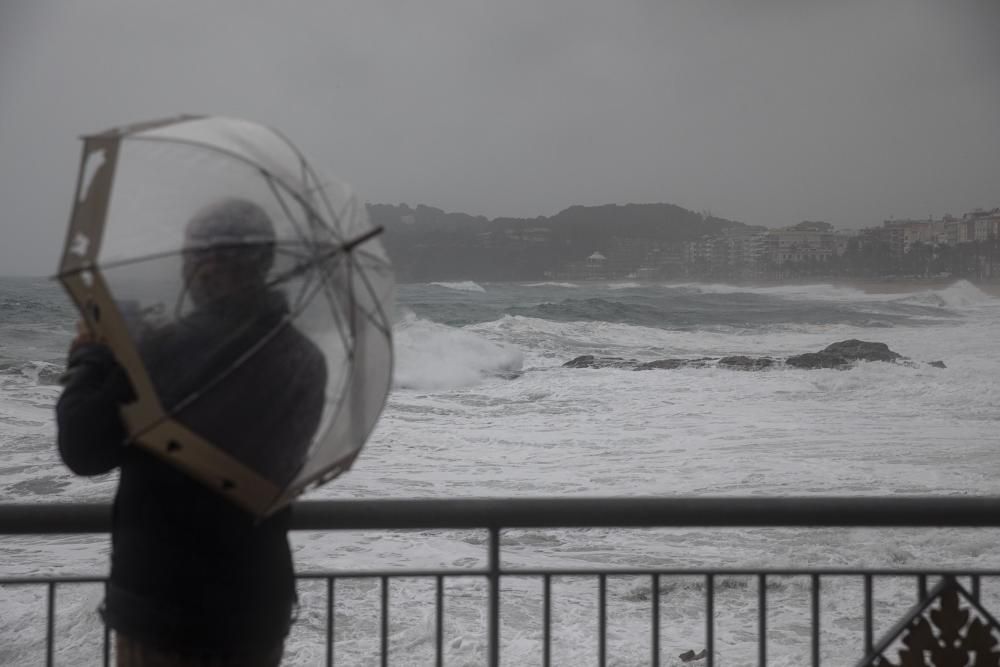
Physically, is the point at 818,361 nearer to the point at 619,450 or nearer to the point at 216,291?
the point at 619,450

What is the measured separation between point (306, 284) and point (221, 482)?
11.5 inches

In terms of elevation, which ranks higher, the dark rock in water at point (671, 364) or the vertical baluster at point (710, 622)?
the vertical baluster at point (710, 622)

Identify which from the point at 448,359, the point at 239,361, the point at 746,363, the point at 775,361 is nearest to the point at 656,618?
the point at 239,361

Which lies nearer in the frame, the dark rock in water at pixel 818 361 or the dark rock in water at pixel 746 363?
the dark rock in water at pixel 818 361

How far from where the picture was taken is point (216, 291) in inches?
50.5

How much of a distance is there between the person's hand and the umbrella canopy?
0.08 feet

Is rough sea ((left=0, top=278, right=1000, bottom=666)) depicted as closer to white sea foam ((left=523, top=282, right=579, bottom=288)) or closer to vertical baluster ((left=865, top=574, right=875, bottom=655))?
white sea foam ((left=523, top=282, right=579, bottom=288))

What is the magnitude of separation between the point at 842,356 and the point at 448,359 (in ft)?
51.9

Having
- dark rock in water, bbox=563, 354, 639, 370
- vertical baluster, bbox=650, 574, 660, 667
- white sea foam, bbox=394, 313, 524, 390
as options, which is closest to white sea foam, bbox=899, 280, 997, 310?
dark rock in water, bbox=563, 354, 639, 370

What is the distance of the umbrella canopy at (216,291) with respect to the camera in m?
1.25

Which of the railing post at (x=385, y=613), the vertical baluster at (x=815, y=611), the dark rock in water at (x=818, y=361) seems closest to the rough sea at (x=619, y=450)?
the dark rock in water at (x=818, y=361)

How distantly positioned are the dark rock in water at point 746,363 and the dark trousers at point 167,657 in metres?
37.5

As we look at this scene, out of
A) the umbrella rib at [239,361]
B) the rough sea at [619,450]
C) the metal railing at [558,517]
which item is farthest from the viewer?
the rough sea at [619,450]

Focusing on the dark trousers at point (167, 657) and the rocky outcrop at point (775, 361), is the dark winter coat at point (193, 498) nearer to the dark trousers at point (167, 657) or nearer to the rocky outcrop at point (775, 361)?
the dark trousers at point (167, 657)
